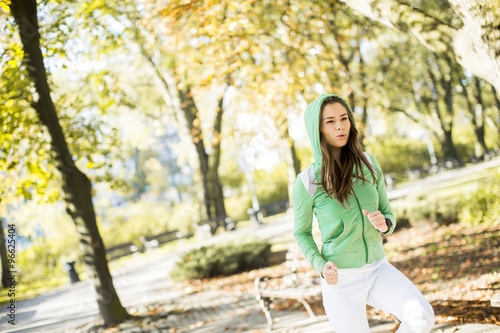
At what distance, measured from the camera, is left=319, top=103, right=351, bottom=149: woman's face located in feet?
9.11

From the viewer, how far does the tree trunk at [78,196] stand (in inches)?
289

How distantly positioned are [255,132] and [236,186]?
25004 mm

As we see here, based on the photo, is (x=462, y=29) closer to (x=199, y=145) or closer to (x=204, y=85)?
(x=204, y=85)

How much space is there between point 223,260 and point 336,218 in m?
8.94

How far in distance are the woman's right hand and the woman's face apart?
76cm

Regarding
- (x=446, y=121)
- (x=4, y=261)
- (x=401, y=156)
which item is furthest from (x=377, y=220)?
(x=401, y=156)

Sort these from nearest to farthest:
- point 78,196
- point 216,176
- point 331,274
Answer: point 331,274 → point 78,196 → point 216,176

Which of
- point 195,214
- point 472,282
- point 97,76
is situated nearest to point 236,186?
point 195,214

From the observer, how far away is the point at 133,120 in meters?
24.5

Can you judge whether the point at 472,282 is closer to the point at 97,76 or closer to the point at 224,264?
the point at 224,264

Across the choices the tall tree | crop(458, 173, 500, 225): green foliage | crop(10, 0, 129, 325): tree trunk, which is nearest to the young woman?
the tall tree

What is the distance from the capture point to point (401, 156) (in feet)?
123

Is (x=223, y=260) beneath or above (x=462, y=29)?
beneath

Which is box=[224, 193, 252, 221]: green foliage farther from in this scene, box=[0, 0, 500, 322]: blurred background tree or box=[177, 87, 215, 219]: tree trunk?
box=[177, 87, 215, 219]: tree trunk
